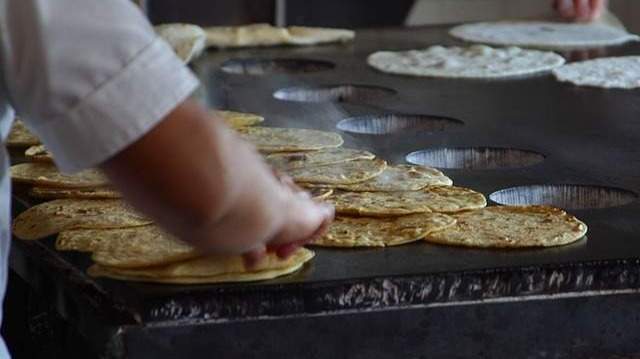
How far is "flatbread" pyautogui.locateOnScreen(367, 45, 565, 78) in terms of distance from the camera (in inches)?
114

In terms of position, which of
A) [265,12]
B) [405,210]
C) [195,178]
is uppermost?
[195,178]

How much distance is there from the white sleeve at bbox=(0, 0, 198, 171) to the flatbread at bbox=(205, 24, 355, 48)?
7.32 feet

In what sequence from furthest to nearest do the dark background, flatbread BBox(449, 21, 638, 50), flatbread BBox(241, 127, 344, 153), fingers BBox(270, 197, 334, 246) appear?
the dark background → flatbread BBox(449, 21, 638, 50) → flatbread BBox(241, 127, 344, 153) → fingers BBox(270, 197, 334, 246)

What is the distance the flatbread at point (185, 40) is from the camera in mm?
3035

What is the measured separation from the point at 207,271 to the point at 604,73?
1620mm

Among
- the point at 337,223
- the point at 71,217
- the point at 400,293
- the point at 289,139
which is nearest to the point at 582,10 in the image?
the point at 289,139

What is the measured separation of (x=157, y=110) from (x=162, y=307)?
14.3 inches

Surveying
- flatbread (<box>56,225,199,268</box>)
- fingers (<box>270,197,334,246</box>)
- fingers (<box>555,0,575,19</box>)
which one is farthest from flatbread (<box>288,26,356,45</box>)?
fingers (<box>270,197,334,246</box>)

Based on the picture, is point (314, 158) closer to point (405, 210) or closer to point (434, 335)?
point (405, 210)

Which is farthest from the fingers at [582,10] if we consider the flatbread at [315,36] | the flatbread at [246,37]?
the flatbread at [246,37]

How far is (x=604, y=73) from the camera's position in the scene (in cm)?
283

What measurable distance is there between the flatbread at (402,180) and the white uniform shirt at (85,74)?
777 mm

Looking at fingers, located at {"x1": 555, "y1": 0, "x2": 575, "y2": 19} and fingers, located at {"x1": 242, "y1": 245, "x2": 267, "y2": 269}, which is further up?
fingers, located at {"x1": 242, "y1": 245, "x2": 267, "y2": 269}

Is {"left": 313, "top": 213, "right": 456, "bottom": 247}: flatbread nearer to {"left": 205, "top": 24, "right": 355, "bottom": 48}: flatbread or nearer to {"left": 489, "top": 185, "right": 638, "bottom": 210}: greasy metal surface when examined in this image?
{"left": 489, "top": 185, "right": 638, "bottom": 210}: greasy metal surface
